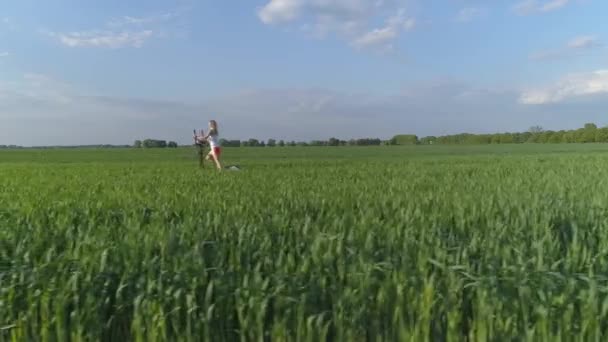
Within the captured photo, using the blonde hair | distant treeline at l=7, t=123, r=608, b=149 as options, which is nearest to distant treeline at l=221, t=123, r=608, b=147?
distant treeline at l=7, t=123, r=608, b=149

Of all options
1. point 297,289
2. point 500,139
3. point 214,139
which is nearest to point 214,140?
point 214,139

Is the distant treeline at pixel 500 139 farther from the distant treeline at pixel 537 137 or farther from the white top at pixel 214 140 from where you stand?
the white top at pixel 214 140

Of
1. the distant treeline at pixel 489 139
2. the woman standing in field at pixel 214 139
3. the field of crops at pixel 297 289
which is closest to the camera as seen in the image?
the field of crops at pixel 297 289

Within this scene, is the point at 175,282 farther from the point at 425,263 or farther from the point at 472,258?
the point at 472,258

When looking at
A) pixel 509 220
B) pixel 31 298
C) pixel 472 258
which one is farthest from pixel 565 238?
pixel 31 298

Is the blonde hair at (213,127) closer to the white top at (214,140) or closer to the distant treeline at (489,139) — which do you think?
the white top at (214,140)

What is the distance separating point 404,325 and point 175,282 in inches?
54.8

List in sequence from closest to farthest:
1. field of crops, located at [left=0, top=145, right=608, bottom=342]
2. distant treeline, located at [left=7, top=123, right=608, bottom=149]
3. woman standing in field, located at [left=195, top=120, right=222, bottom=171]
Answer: field of crops, located at [left=0, top=145, right=608, bottom=342], woman standing in field, located at [left=195, top=120, right=222, bottom=171], distant treeline, located at [left=7, top=123, right=608, bottom=149]

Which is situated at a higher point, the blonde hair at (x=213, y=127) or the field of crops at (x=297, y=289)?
the blonde hair at (x=213, y=127)

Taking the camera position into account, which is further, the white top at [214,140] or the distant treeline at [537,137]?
the distant treeline at [537,137]

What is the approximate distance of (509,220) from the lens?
442 centimetres

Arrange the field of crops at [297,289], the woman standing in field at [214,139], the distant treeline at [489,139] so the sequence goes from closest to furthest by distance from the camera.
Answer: the field of crops at [297,289] → the woman standing in field at [214,139] → the distant treeline at [489,139]

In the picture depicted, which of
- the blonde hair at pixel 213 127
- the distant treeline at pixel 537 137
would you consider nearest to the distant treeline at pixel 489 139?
the distant treeline at pixel 537 137

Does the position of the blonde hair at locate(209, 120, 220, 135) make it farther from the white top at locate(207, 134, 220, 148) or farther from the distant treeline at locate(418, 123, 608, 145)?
the distant treeline at locate(418, 123, 608, 145)
